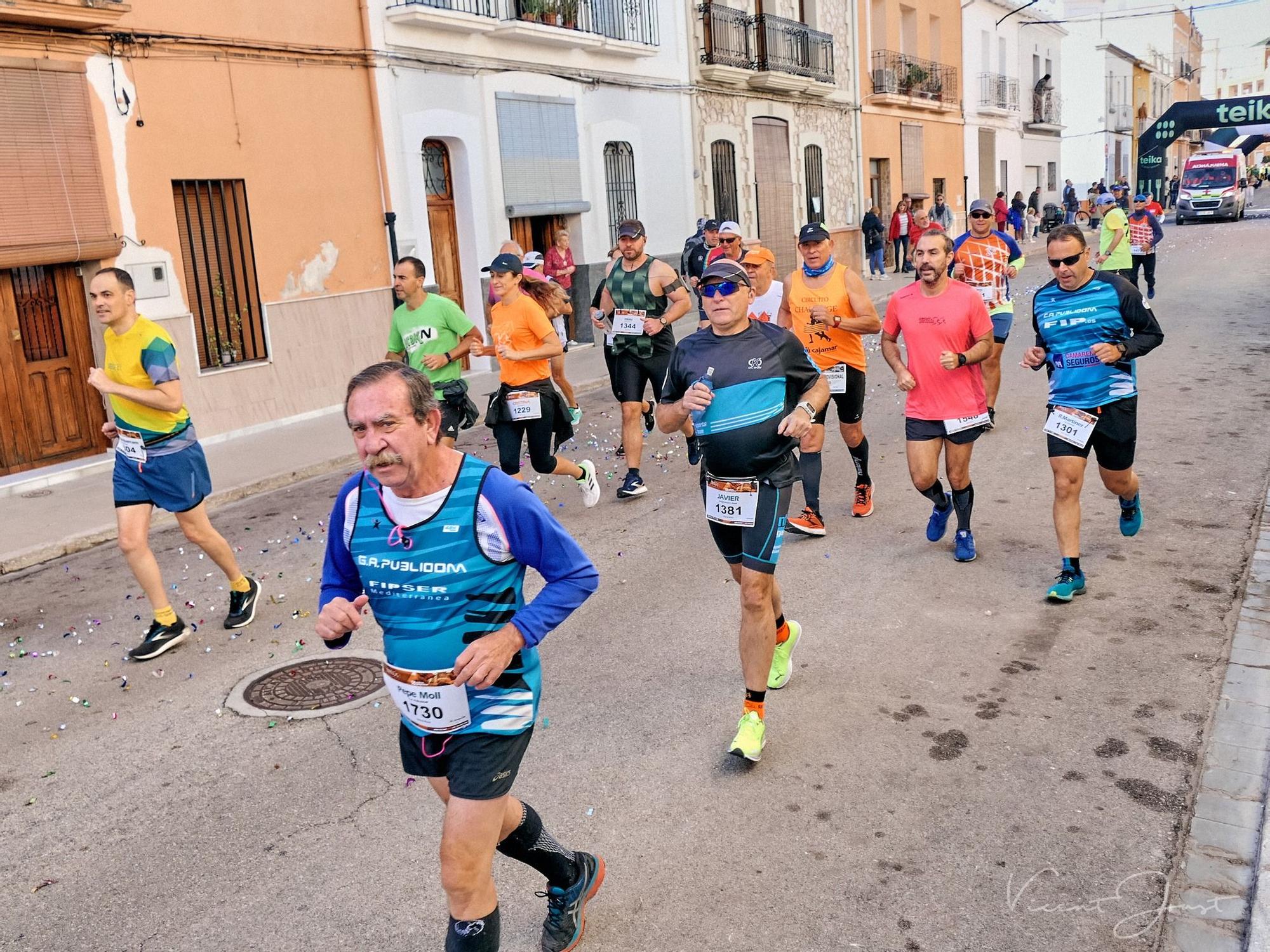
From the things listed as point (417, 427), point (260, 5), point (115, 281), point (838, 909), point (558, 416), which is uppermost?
point (260, 5)

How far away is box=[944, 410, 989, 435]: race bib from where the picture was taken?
22.2 ft

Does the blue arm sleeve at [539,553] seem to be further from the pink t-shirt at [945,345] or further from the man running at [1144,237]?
the man running at [1144,237]

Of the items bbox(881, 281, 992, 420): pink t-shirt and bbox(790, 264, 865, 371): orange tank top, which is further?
bbox(790, 264, 865, 371): orange tank top

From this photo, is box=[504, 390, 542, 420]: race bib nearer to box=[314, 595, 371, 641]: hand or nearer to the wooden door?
box=[314, 595, 371, 641]: hand

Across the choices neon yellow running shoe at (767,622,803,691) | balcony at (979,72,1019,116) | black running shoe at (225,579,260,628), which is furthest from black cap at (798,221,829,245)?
balcony at (979,72,1019,116)

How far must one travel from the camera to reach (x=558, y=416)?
8383mm

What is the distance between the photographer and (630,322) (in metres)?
9.05

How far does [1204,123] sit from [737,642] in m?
45.0

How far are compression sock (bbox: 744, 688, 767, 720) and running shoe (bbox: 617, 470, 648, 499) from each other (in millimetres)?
4483

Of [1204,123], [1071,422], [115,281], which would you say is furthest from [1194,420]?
[1204,123]

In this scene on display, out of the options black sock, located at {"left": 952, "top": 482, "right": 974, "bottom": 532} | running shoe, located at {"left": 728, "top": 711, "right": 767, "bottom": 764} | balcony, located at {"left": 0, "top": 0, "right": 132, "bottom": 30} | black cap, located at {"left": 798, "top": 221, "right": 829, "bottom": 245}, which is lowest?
running shoe, located at {"left": 728, "top": 711, "right": 767, "bottom": 764}

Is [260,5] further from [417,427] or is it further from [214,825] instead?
[417,427]

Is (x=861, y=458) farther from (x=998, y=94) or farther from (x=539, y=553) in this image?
(x=998, y=94)

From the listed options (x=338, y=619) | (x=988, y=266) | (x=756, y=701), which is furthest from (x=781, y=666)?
(x=988, y=266)
